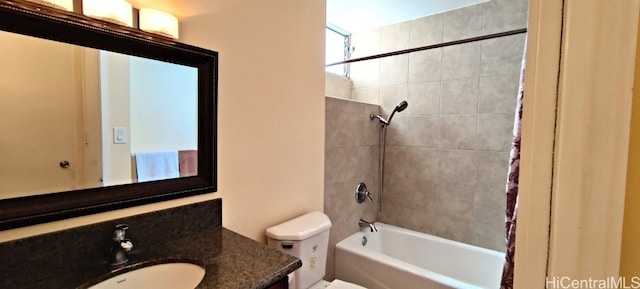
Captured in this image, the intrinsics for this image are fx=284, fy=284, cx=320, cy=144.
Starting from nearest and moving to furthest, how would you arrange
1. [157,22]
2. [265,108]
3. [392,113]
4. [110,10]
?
[110,10]
[157,22]
[265,108]
[392,113]

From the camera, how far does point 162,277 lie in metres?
1.04

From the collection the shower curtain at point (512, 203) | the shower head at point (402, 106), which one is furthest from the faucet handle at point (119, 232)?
the shower head at point (402, 106)

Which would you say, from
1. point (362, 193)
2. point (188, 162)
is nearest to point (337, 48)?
point (362, 193)

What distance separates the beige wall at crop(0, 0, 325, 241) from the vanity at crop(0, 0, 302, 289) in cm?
8

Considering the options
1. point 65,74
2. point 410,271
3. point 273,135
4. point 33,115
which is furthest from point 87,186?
point 410,271

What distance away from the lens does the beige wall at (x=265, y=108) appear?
137 cm

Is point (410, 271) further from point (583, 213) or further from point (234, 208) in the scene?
point (583, 213)

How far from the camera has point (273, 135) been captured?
1627 mm

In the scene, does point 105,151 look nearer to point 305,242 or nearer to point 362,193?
point 305,242

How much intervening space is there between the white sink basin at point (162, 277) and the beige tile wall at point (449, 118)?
1.23 m

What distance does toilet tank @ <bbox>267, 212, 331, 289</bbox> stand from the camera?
1547mm

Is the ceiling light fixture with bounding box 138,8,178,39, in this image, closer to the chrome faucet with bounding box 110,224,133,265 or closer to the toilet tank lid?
the chrome faucet with bounding box 110,224,133,265

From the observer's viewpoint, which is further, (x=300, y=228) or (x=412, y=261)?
(x=412, y=261)

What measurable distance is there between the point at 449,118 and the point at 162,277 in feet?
7.63
